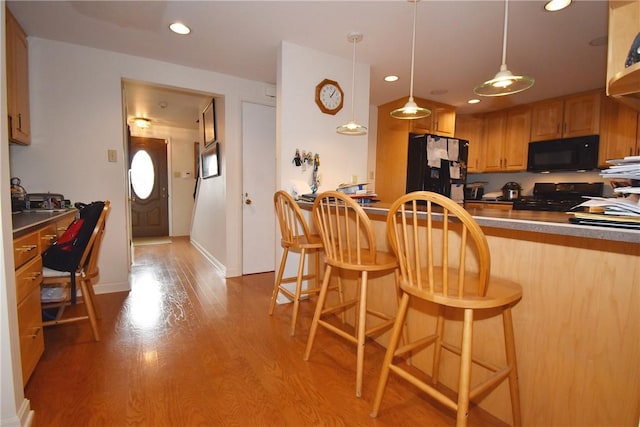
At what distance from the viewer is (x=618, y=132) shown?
329 cm

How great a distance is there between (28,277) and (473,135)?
5236mm

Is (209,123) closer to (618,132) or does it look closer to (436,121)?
(436,121)

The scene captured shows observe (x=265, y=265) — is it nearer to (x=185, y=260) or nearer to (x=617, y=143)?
(x=185, y=260)

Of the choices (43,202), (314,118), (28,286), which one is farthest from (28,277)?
(314,118)

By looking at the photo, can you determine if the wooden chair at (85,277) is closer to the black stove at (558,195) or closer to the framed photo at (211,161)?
the framed photo at (211,161)

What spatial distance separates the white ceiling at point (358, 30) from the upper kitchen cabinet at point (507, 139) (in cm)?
82

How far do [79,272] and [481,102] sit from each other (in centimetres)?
477

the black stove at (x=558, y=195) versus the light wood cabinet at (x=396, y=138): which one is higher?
the light wood cabinet at (x=396, y=138)

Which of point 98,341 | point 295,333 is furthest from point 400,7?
point 98,341

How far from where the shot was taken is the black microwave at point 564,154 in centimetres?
344

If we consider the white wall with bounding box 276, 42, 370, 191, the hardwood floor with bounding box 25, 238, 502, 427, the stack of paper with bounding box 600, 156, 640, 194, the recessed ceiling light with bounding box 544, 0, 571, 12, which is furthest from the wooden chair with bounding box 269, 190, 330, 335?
the recessed ceiling light with bounding box 544, 0, 571, 12

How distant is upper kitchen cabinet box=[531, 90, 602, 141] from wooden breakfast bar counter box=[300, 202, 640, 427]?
3460 mm

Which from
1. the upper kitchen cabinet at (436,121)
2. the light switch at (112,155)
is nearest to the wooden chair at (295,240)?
the light switch at (112,155)

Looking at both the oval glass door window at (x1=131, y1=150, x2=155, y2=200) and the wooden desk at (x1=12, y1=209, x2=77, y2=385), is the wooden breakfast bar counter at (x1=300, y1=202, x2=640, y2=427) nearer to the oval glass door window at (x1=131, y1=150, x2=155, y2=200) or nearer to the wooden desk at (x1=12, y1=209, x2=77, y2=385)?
the wooden desk at (x1=12, y1=209, x2=77, y2=385)
